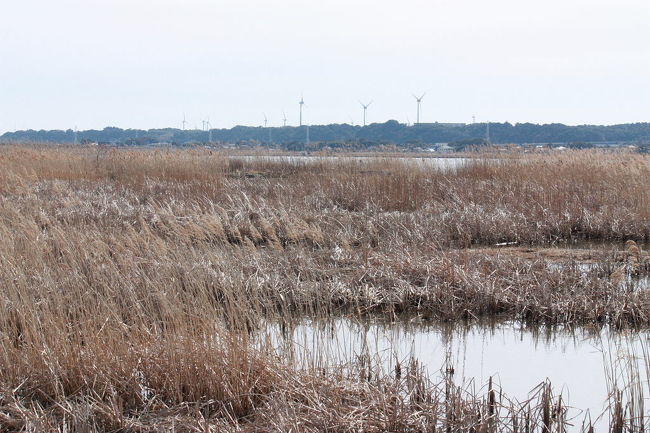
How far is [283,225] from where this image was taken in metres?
11.1

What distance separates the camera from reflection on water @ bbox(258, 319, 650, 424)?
17.4ft

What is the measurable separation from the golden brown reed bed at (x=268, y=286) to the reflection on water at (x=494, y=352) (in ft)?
0.99

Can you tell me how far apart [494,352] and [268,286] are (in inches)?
95.2

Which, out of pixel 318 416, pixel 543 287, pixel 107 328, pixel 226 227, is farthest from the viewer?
pixel 226 227

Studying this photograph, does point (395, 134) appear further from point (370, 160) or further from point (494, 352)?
point (494, 352)

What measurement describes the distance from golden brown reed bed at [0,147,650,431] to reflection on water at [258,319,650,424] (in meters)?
0.30

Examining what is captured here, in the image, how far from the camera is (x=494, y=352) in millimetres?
6402

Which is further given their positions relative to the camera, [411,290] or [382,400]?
[411,290]

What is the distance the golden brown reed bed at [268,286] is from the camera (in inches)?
179

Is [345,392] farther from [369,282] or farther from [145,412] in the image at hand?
[369,282]

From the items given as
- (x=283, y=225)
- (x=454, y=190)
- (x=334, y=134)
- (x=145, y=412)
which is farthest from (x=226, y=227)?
(x=334, y=134)

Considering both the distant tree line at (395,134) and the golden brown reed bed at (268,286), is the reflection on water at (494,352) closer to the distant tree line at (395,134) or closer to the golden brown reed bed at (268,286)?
the golden brown reed bed at (268,286)

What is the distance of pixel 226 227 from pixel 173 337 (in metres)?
6.08

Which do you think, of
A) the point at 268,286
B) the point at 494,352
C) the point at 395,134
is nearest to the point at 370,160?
the point at 268,286
